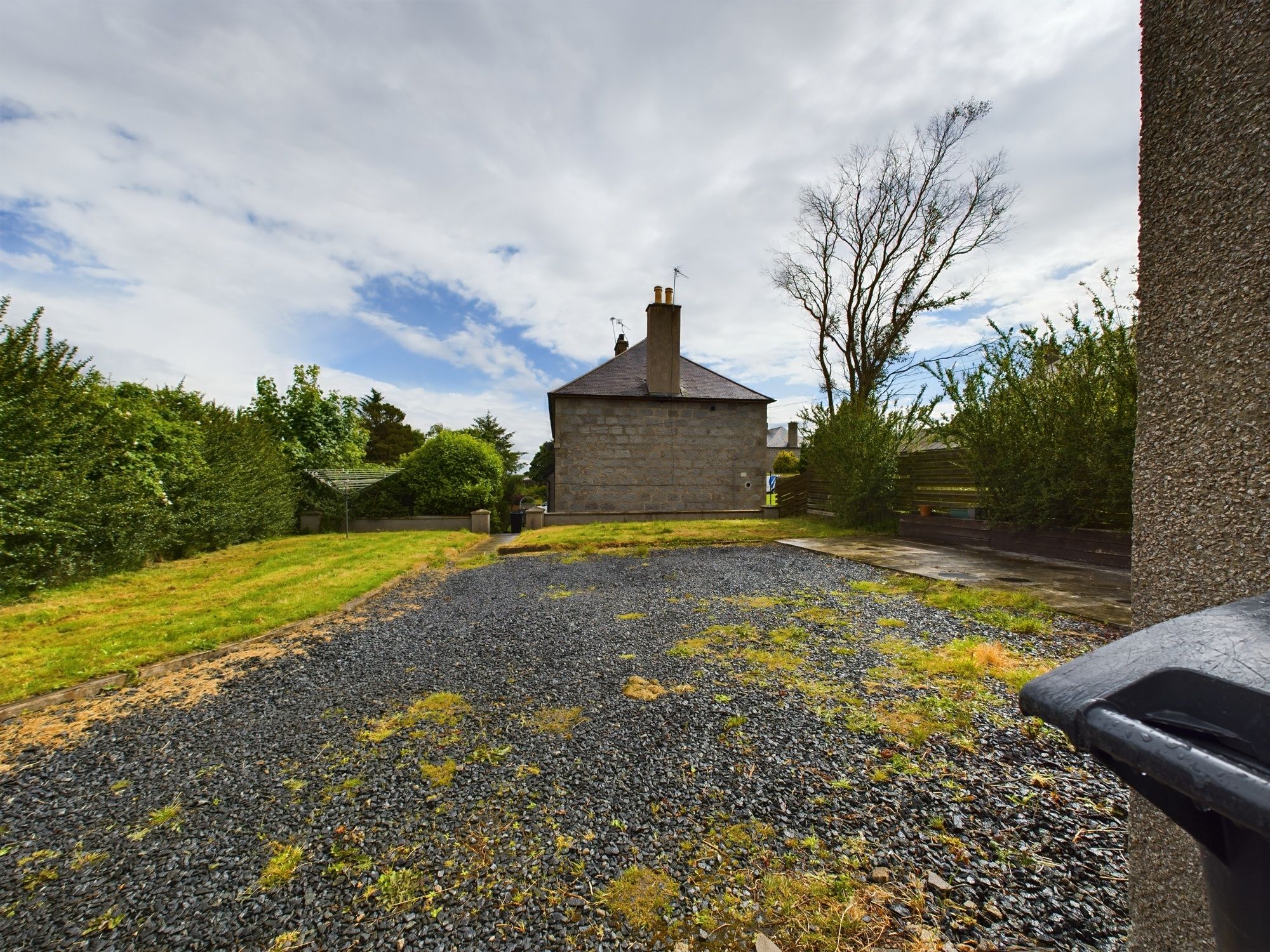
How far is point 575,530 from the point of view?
1356cm

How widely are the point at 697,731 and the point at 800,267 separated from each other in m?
19.8

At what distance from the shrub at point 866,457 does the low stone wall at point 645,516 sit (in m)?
3.75

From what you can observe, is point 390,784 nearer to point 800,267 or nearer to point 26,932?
point 26,932

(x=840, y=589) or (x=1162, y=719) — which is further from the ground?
(x=1162, y=719)

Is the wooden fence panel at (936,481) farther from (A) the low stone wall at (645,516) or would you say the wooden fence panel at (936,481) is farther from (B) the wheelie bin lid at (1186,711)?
(B) the wheelie bin lid at (1186,711)

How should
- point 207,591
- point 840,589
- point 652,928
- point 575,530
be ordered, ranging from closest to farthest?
point 652,928 < point 840,589 < point 207,591 < point 575,530

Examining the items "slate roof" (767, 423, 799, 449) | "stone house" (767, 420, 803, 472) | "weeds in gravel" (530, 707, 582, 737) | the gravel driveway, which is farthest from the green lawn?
"slate roof" (767, 423, 799, 449)

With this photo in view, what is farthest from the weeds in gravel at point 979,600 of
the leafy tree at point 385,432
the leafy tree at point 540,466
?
the leafy tree at point 385,432

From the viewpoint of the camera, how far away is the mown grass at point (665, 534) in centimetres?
1078

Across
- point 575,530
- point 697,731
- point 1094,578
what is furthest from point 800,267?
point 697,731

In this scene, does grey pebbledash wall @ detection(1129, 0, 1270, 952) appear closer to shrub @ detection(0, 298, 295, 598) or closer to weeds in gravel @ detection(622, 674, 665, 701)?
weeds in gravel @ detection(622, 674, 665, 701)

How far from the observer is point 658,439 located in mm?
17391

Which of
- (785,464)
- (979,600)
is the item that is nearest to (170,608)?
(979,600)

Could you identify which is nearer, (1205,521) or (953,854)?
(1205,521)
